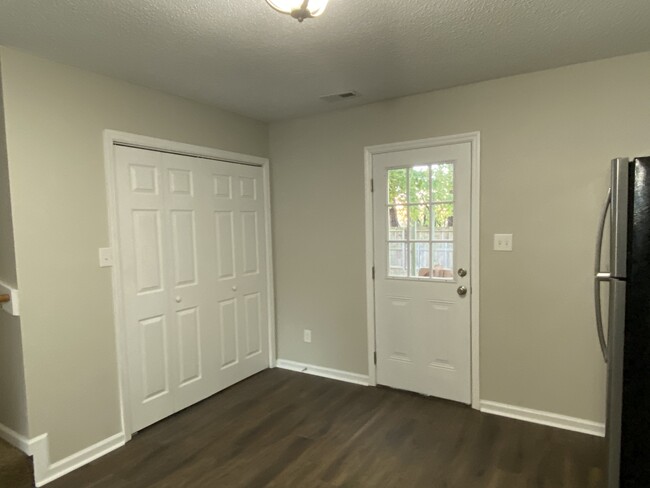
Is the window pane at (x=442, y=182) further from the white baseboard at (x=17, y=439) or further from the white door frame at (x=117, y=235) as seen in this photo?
the white baseboard at (x=17, y=439)

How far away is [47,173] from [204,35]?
3.83 ft

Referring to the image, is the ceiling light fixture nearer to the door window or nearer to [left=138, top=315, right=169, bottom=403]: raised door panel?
the door window

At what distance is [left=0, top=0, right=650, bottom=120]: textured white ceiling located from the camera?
178 centimetres

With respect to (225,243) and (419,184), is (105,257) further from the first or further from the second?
(419,184)

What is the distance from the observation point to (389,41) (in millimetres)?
Result: 2113

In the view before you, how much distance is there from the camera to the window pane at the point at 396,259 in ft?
10.5

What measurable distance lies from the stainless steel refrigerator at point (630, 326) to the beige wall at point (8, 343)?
2.82 m

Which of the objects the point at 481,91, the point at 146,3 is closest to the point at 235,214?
the point at 146,3

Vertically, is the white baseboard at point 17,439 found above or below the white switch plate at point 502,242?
below

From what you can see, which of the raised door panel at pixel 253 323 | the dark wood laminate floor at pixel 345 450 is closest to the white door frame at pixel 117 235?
the dark wood laminate floor at pixel 345 450

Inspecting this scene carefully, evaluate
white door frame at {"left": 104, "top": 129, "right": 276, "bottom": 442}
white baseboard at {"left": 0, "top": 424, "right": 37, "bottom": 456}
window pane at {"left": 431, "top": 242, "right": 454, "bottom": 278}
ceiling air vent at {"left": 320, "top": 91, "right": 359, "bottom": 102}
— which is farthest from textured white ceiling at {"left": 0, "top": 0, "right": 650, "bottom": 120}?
white baseboard at {"left": 0, "top": 424, "right": 37, "bottom": 456}

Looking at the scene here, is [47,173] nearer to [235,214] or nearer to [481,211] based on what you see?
[235,214]

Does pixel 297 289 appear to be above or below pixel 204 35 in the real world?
Result: below

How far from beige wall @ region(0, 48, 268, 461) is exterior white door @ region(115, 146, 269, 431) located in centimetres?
17
